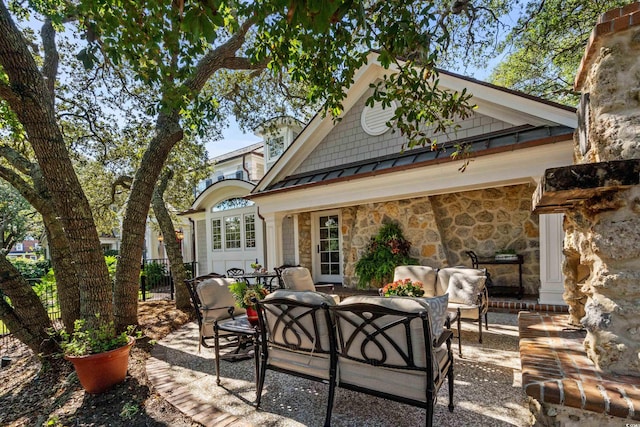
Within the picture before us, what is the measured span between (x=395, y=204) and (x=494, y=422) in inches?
219

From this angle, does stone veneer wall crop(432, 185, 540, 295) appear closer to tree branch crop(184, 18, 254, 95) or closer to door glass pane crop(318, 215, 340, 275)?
door glass pane crop(318, 215, 340, 275)

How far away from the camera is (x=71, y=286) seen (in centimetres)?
427

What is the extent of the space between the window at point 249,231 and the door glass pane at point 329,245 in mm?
2164

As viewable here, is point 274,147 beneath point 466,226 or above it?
above

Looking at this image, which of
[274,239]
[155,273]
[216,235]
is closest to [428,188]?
[274,239]

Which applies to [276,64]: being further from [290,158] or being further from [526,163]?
[290,158]

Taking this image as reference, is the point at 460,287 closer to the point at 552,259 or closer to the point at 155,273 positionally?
the point at 552,259

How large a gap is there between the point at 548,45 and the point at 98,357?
11.5 meters

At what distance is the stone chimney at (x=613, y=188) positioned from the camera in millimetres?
1896

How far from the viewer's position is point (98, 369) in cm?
313

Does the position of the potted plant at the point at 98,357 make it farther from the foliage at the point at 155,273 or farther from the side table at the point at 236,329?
the foliage at the point at 155,273

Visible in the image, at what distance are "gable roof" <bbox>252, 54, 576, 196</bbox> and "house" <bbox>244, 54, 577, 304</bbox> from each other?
0.06 ft

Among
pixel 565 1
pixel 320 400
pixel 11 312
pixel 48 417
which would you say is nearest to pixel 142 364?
pixel 48 417

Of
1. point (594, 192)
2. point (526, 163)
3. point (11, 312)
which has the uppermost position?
point (526, 163)
